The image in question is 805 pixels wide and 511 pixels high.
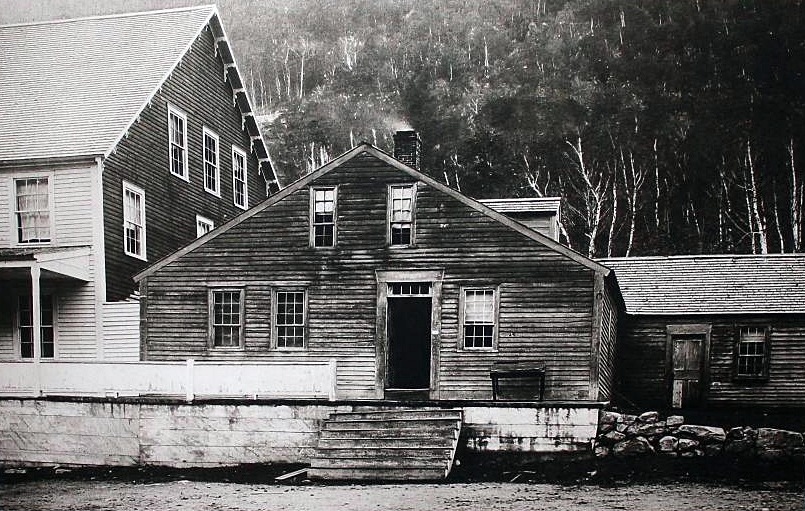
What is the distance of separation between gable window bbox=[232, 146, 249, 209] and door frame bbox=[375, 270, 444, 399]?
6158mm

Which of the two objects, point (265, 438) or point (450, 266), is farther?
point (450, 266)

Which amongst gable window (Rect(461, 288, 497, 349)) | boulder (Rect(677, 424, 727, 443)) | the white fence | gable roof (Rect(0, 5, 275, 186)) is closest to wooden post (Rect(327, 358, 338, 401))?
the white fence

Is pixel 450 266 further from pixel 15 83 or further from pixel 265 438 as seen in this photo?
pixel 15 83

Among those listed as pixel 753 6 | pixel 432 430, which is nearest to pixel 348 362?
pixel 432 430

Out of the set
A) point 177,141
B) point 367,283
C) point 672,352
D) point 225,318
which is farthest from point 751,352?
point 177,141

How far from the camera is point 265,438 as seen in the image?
43.1 ft

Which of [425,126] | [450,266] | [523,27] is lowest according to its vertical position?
[450,266]

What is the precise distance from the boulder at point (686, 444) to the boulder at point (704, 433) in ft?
0.18

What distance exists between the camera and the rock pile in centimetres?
1137

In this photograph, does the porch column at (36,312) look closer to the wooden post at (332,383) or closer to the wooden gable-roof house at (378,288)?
the wooden gable-roof house at (378,288)

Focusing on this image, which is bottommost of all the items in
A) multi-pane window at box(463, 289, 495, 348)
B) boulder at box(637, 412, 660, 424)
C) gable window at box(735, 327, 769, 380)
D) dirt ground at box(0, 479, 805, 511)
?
dirt ground at box(0, 479, 805, 511)

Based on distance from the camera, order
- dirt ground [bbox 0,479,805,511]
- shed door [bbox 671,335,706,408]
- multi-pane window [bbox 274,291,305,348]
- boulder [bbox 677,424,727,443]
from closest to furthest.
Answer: dirt ground [bbox 0,479,805,511]
boulder [bbox 677,424,727,443]
multi-pane window [bbox 274,291,305,348]
shed door [bbox 671,335,706,408]

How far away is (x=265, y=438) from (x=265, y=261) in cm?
330

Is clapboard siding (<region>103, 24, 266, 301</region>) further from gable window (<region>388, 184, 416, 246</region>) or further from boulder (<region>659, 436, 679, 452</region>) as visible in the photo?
boulder (<region>659, 436, 679, 452</region>)
